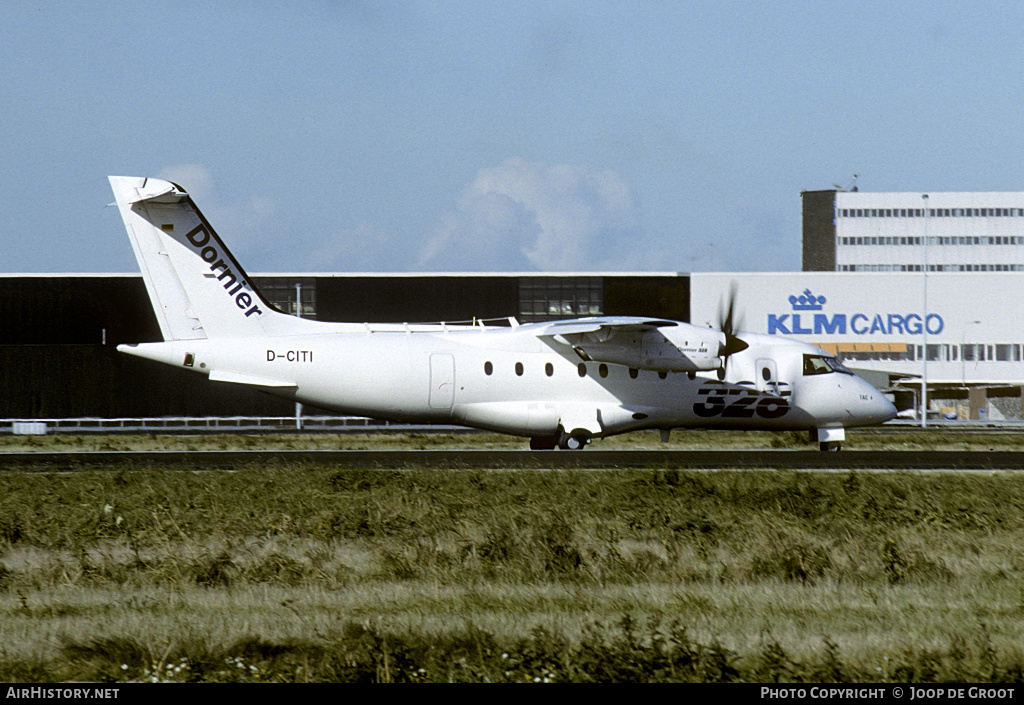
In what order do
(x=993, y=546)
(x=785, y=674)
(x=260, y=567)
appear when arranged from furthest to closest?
(x=993, y=546) → (x=260, y=567) → (x=785, y=674)

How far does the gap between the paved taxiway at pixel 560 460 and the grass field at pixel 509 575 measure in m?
2.29

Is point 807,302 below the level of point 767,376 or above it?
above

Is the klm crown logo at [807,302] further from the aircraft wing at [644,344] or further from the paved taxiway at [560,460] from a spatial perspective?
the aircraft wing at [644,344]

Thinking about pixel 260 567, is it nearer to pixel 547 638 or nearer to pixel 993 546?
pixel 547 638

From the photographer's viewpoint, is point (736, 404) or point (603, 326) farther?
point (736, 404)

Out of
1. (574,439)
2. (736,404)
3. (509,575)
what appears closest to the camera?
(509,575)

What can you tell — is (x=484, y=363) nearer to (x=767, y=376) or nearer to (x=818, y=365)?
(x=767, y=376)

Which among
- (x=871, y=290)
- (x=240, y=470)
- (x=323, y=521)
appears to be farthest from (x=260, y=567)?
(x=871, y=290)

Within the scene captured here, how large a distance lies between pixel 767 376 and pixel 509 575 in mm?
21070

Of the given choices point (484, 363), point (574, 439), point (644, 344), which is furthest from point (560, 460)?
point (644, 344)

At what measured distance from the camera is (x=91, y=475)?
84.1 ft

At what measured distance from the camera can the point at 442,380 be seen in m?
32.3

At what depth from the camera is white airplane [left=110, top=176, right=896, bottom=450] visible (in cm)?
3134

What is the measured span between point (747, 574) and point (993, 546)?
18.2ft
